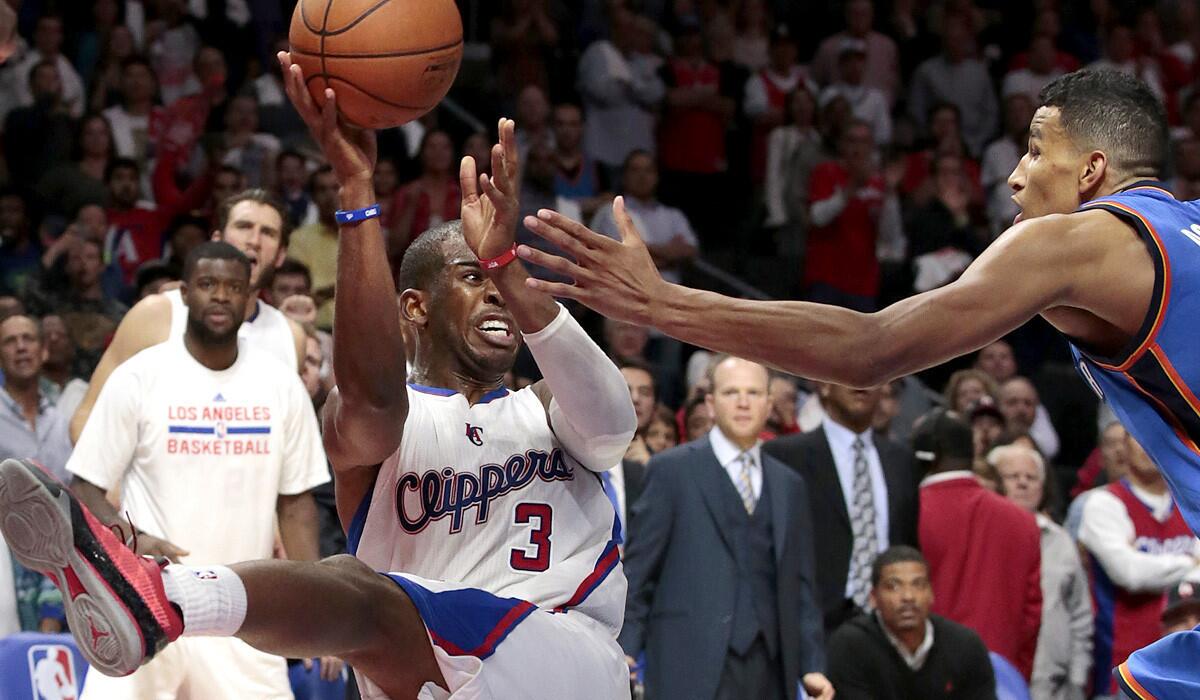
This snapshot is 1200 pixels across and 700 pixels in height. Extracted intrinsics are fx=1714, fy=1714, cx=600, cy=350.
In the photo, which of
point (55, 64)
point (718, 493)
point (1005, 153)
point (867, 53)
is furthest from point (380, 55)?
point (867, 53)

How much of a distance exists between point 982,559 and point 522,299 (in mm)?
4755

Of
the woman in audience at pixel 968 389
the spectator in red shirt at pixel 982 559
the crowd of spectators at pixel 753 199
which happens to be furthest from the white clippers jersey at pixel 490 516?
the woman in audience at pixel 968 389

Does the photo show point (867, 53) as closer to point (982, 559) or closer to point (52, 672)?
point (982, 559)

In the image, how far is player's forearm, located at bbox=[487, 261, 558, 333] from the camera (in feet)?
14.4

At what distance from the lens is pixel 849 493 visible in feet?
27.4

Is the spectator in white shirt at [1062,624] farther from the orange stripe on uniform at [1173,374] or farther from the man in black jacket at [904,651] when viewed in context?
the orange stripe on uniform at [1173,374]

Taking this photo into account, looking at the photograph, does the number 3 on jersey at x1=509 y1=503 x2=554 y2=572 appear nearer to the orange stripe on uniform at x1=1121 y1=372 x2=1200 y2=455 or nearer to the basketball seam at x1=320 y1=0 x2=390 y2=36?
the basketball seam at x1=320 y1=0 x2=390 y2=36

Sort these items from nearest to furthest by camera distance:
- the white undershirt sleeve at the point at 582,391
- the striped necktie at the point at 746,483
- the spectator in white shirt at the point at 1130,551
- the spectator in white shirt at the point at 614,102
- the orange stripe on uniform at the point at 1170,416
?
1. the orange stripe on uniform at the point at 1170,416
2. the white undershirt sleeve at the point at 582,391
3. the striped necktie at the point at 746,483
4. the spectator in white shirt at the point at 1130,551
5. the spectator in white shirt at the point at 614,102

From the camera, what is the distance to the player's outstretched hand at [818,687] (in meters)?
7.34

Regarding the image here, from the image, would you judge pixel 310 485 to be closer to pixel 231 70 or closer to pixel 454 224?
pixel 454 224

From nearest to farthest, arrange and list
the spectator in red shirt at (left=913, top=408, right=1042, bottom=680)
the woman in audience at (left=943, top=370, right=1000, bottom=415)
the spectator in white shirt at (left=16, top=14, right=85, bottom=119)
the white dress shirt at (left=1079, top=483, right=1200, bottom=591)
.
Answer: the spectator in red shirt at (left=913, top=408, right=1042, bottom=680)
the white dress shirt at (left=1079, top=483, right=1200, bottom=591)
the woman in audience at (left=943, top=370, right=1000, bottom=415)
the spectator in white shirt at (left=16, top=14, right=85, bottom=119)

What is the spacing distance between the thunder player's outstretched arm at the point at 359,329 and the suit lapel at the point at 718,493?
320 cm

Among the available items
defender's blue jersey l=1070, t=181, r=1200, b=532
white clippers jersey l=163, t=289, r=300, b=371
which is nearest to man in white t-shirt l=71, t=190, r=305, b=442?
white clippers jersey l=163, t=289, r=300, b=371

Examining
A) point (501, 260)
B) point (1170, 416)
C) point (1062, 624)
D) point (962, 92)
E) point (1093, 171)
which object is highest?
point (962, 92)
